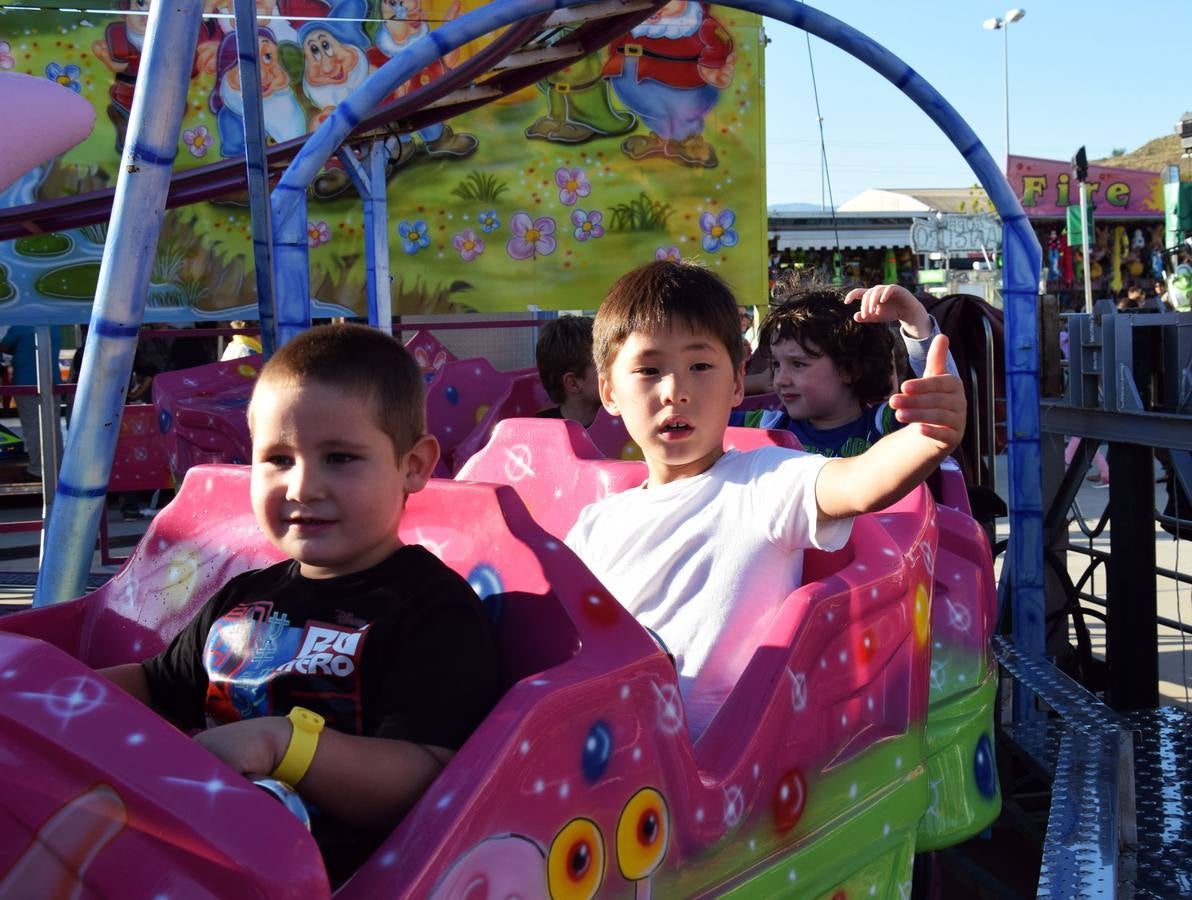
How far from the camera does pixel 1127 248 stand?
20.3 meters

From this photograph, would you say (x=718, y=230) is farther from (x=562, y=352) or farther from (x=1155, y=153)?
(x=1155, y=153)

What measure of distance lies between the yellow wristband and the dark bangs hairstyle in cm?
187

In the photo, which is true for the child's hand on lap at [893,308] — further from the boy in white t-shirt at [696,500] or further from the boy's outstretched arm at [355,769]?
the boy's outstretched arm at [355,769]

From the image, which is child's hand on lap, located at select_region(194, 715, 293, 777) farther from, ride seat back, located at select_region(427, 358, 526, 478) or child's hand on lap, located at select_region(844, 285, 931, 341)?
ride seat back, located at select_region(427, 358, 526, 478)

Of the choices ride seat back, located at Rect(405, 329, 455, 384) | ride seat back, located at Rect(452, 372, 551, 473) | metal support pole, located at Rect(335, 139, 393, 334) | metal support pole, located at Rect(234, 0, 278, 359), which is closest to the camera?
metal support pole, located at Rect(234, 0, 278, 359)

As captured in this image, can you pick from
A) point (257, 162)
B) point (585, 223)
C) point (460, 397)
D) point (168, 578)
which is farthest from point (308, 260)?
point (585, 223)

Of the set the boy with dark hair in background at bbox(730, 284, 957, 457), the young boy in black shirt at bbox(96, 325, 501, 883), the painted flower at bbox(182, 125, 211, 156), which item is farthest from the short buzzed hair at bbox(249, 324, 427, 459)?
the painted flower at bbox(182, 125, 211, 156)

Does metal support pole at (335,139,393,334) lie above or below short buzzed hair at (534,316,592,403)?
above

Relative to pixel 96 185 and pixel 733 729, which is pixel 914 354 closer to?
pixel 733 729

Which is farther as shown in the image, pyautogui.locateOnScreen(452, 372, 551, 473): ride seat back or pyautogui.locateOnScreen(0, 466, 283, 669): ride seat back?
pyautogui.locateOnScreen(452, 372, 551, 473): ride seat back

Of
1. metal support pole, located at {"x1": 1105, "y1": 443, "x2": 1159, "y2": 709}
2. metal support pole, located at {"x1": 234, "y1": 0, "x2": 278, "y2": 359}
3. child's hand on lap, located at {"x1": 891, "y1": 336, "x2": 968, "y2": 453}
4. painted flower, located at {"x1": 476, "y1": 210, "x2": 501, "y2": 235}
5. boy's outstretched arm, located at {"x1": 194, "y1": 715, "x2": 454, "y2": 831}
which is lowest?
metal support pole, located at {"x1": 1105, "y1": 443, "x2": 1159, "y2": 709}

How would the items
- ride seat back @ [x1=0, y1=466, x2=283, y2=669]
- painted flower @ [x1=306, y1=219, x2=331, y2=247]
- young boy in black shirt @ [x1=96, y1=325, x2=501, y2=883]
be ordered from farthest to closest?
painted flower @ [x1=306, y1=219, x2=331, y2=247] → ride seat back @ [x1=0, y1=466, x2=283, y2=669] → young boy in black shirt @ [x1=96, y1=325, x2=501, y2=883]

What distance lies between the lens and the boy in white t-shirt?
5.46ft

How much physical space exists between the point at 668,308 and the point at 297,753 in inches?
36.3
